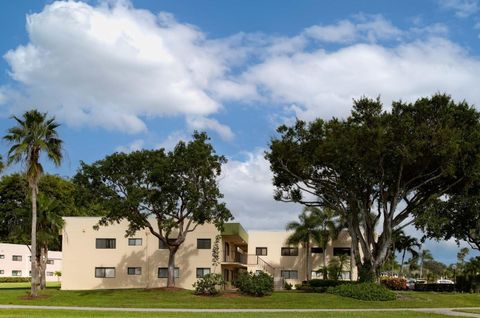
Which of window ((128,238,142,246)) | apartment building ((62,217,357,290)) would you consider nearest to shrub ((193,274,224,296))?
apartment building ((62,217,357,290))

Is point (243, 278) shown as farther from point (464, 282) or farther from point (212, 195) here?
point (464, 282)

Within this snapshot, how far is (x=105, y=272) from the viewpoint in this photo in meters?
57.1

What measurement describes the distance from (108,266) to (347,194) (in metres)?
24.7

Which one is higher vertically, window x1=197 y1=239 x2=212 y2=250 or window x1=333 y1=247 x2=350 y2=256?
window x1=197 y1=239 x2=212 y2=250

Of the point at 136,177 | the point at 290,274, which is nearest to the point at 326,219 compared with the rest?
the point at 290,274

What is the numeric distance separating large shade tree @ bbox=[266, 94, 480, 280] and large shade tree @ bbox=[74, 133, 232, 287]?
557 cm

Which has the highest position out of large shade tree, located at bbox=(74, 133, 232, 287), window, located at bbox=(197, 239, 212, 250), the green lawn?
large shade tree, located at bbox=(74, 133, 232, 287)

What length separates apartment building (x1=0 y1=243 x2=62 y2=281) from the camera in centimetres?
10744

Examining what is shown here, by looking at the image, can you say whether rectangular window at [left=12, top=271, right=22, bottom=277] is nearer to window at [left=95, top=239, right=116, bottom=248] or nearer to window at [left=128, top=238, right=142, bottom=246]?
window at [left=95, top=239, right=116, bottom=248]

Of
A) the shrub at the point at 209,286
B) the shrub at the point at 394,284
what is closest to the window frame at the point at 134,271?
the shrub at the point at 209,286

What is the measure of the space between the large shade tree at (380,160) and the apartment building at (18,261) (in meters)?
75.1

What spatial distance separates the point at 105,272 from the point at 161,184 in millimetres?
15618

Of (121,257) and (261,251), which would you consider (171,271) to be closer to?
(121,257)

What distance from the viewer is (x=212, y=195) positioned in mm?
46812
